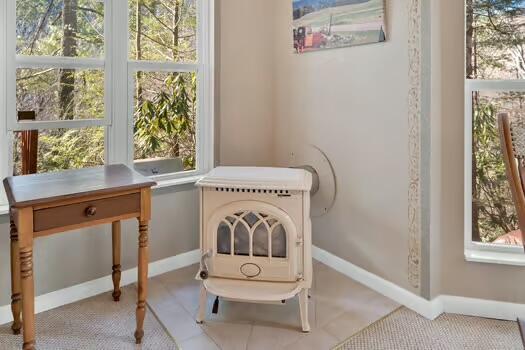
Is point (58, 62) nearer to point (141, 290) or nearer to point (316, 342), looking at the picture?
point (141, 290)

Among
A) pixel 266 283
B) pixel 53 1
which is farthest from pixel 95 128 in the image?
pixel 266 283

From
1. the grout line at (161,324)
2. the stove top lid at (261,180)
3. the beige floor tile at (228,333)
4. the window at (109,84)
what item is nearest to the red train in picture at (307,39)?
the window at (109,84)

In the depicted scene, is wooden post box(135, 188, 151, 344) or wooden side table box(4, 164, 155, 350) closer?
wooden side table box(4, 164, 155, 350)

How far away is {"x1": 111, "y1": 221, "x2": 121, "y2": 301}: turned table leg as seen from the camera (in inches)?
84.6

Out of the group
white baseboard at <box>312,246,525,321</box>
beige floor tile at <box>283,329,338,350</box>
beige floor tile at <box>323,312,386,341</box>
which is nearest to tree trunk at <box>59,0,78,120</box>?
beige floor tile at <box>283,329,338,350</box>

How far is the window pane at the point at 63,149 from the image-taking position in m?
2.04

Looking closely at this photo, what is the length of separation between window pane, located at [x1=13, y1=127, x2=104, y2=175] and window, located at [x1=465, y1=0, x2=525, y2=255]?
2.03 meters

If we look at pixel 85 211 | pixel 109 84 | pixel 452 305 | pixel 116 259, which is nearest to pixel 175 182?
pixel 116 259

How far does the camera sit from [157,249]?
249 centimetres

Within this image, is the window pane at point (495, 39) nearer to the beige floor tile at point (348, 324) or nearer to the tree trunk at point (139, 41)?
the beige floor tile at point (348, 324)

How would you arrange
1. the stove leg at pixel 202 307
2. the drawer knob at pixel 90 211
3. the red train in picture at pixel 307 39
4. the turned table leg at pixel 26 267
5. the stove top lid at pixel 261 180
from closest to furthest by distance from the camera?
1. the turned table leg at pixel 26 267
2. the drawer knob at pixel 90 211
3. the stove top lid at pixel 261 180
4. the stove leg at pixel 202 307
5. the red train in picture at pixel 307 39

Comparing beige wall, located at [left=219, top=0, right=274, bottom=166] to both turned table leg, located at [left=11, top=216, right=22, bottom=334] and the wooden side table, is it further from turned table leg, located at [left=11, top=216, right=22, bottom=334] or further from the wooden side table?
turned table leg, located at [left=11, top=216, right=22, bottom=334]

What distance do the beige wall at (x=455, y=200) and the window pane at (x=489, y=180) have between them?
0.44 ft

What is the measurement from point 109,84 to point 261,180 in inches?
42.8
